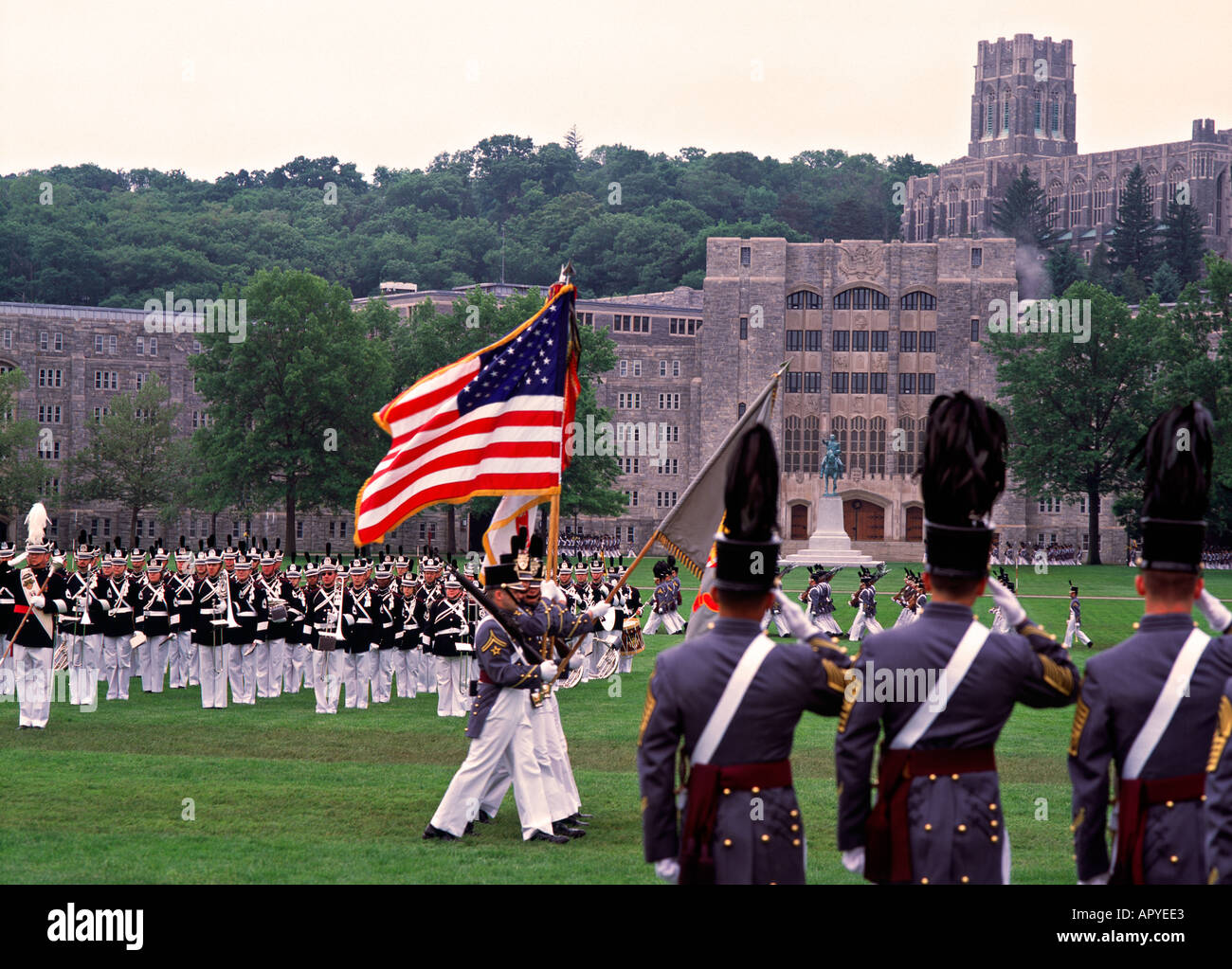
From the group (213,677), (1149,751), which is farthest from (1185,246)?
(1149,751)

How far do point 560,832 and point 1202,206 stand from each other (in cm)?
16656

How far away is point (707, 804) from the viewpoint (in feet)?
22.4

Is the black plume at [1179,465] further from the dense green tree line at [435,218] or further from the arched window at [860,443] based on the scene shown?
the dense green tree line at [435,218]

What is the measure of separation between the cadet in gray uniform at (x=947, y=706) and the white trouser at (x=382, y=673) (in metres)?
16.3


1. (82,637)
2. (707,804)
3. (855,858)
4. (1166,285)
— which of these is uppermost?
(1166,285)

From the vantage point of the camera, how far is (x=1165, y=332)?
74.2 m

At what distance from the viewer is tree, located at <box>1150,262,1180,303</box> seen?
408ft

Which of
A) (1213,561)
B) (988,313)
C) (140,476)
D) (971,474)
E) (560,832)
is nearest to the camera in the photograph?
(971,474)

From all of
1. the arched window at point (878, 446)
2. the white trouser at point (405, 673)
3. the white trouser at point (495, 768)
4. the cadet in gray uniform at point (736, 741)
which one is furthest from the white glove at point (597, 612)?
the arched window at point (878, 446)

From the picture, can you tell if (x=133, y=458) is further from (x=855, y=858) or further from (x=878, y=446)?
(x=855, y=858)

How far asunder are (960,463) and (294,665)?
18786 mm

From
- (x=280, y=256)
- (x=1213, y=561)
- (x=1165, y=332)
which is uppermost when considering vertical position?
(x=280, y=256)
